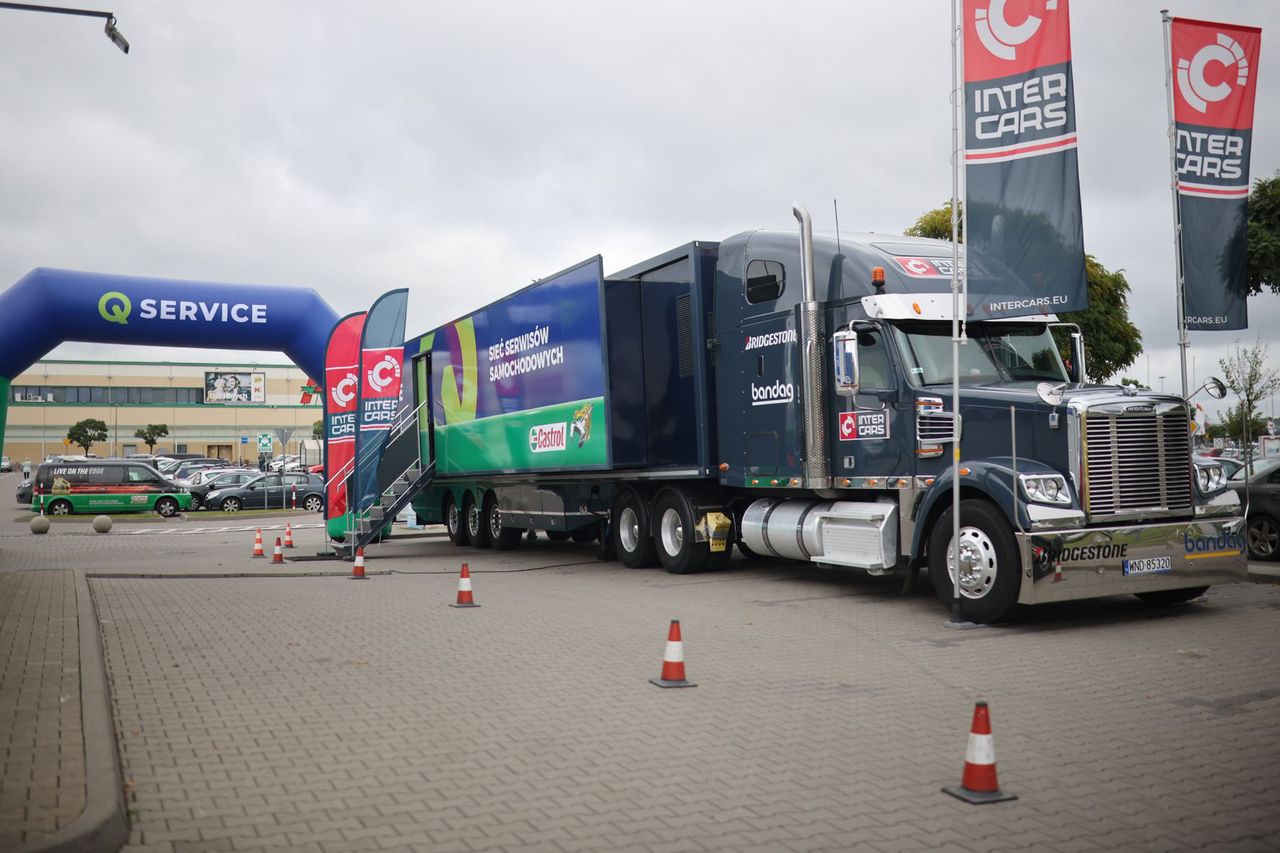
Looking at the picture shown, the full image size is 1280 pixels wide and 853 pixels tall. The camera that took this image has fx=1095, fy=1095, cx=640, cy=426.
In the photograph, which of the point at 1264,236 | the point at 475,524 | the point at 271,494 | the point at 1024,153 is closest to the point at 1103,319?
the point at 1264,236

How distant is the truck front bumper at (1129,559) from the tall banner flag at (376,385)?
13.0 metres

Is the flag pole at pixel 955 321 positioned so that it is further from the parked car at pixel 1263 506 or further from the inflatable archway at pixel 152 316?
the inflatable archway at pixel 152 316

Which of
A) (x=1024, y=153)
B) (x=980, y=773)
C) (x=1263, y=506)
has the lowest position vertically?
(x=980, y=773)

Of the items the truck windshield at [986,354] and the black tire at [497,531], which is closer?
the truck windshield at [986,354]

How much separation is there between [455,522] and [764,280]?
11436 millimetres

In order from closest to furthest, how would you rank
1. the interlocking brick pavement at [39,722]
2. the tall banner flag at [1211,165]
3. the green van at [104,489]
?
the interlocking brick pavement at [39,722]
the tall banner flag at [1211,165]
the green van at [104,489]

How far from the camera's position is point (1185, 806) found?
5.06 m

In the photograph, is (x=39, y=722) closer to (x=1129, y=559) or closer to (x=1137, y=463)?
(x=1129, y=559)

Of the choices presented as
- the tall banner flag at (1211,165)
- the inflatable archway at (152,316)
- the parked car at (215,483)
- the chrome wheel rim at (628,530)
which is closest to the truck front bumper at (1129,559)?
the tall banner flag at (1211,165)

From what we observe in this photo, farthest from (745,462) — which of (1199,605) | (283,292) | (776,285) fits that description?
(283,292)

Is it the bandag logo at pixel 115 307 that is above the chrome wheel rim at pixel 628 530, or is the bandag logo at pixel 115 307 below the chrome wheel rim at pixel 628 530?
above

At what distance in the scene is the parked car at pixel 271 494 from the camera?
39344 mm

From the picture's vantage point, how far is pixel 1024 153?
980cm

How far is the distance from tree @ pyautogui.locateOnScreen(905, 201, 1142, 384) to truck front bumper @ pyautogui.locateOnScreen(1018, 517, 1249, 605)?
1766 cm
